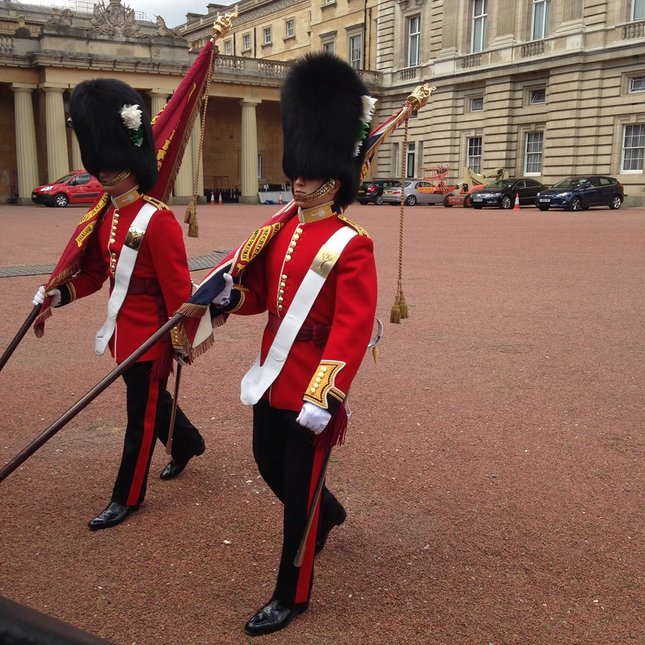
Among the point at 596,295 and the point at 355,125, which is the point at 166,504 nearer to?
the point at 355,125

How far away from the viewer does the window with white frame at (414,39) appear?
123 ft

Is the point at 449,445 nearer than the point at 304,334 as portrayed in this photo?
No

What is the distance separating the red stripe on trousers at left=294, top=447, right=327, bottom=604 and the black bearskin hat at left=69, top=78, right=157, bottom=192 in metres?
1.66

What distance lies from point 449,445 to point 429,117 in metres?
33.9

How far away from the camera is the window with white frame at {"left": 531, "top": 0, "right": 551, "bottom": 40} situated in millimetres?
31016

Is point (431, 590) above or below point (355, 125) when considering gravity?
below

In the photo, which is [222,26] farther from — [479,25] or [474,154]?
[479,25]

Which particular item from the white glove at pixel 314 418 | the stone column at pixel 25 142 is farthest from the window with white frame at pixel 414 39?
the white glove at pixel 314 418

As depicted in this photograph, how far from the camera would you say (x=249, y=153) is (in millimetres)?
34719

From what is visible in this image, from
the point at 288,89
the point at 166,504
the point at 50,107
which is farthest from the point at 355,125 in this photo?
the point at 50,107

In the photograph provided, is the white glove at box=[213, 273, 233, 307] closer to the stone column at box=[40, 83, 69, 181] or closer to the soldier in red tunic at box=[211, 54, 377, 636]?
the soldier in red tunic at box=[211, 54, 377, 636]

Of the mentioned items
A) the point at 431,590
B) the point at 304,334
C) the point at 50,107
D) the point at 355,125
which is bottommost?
the point at 431,590

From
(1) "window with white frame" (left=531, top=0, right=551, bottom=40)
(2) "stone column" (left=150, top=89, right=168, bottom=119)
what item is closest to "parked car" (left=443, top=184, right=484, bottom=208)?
(1) "window with white frame" (left=531, top=0, right=551, bottom=40)

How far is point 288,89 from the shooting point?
2986mm
